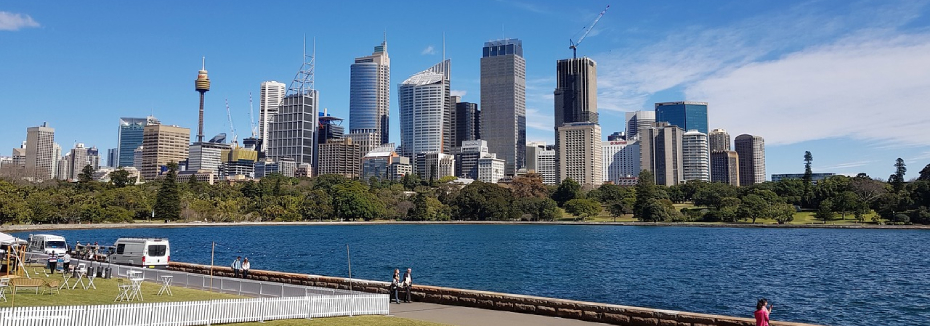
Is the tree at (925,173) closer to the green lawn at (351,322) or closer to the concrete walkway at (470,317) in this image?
the concrete walkway at (470,317)

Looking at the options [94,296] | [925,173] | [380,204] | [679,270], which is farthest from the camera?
[380,204]

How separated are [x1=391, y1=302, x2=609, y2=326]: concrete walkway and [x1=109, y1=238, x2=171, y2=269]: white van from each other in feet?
78.4

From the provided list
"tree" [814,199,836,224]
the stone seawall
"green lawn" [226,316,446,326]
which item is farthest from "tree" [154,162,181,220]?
"tree" [814,199,836,224]

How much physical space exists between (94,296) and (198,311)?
8.88 m

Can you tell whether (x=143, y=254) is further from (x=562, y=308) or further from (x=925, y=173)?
(x=925, y=173)

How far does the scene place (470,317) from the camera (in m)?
23.4

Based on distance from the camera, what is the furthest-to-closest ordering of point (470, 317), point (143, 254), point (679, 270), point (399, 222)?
point (399, 222), point (679, 270), point (143, 254), point (470, 317)

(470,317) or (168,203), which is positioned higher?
(168,203)

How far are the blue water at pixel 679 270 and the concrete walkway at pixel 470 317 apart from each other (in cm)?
1599

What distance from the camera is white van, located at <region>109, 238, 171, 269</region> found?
42.5m

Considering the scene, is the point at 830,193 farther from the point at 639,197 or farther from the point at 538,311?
the point at 538,311

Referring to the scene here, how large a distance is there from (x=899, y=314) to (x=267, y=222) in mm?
162426

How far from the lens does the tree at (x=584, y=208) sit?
191m

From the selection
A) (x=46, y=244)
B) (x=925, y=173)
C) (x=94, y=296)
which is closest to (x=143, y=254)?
(x=46, y=244)
